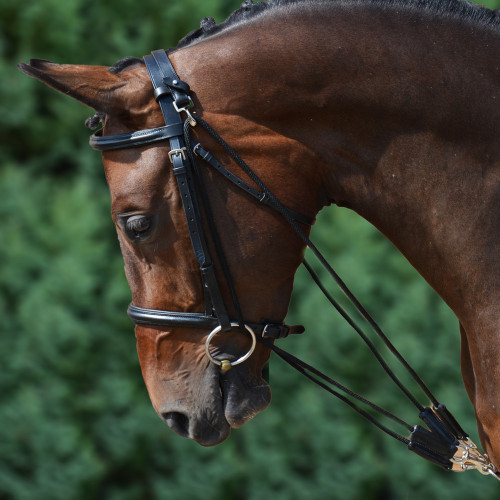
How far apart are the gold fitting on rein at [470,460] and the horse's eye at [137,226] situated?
0.96 metres

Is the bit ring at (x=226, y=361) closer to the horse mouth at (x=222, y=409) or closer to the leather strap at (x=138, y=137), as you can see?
the horse mouth at (x=222, y=409)

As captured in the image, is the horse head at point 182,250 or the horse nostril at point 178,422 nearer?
the horse head at point 182,250

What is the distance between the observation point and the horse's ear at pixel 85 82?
172 centimetres

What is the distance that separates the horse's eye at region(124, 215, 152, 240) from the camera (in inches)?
70.2

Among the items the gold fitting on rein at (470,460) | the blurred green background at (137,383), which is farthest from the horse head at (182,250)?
the blurred green background at (137,383)

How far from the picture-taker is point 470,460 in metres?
1.85

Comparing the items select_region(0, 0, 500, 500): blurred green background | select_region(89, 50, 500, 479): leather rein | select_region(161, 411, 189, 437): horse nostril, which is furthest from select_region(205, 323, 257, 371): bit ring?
select_region(0, 0, 500, 500): blurred green background

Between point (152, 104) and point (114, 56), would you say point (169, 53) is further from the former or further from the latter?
point (114, 56)

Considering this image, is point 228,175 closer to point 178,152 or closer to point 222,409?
point 178,152

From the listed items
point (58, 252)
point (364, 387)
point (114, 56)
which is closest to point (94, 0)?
point (114, 56)

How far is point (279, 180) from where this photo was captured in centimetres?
179

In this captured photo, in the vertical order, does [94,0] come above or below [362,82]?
below

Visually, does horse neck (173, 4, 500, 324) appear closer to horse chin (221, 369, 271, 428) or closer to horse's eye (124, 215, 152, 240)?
horse's eye (124, 215, 152, 240)

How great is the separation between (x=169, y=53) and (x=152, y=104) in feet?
0.54
